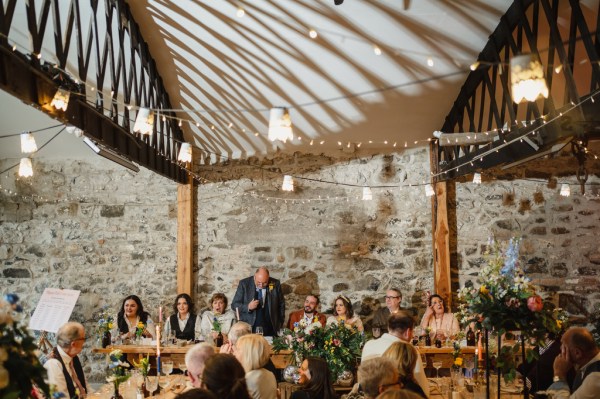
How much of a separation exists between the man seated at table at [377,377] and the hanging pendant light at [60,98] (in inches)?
106

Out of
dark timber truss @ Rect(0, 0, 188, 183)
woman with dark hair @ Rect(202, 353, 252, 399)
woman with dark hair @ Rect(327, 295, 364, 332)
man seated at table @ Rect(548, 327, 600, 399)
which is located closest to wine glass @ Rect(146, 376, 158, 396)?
woman with dark hair @ Rect(202, 353, 252, 399)

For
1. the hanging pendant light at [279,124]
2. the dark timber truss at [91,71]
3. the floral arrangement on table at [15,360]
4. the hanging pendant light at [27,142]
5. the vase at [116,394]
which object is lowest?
the vase at [116,394]

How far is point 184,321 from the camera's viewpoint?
26.9 feet

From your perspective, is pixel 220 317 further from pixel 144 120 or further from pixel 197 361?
pixel 197 361

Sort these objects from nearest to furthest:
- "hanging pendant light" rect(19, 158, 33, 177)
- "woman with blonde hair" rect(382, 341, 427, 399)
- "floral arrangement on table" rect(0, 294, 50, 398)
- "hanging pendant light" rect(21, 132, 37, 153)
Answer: "floral arrangement on table" rect(0, 294, 50, 398) < "woman with blonde hair" rect(382, 341, 427, 399) < "hanging pendant light" rect(21, 132, 37, 153) < "hanging pendant light" rect(19, 158, 33, 177)

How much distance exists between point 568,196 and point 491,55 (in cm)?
301

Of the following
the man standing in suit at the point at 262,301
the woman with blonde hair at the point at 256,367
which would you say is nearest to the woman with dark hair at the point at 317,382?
the woman with blonde hair at the point at 256,367

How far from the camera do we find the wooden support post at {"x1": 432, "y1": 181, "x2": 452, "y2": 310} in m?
8.82

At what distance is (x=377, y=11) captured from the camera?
21.4ft

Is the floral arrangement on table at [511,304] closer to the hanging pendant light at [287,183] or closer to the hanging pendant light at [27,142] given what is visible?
→ the hanging pendant light at [27,142]

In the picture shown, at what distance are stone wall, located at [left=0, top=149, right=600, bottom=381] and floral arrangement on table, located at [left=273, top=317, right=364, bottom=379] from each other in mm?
3148

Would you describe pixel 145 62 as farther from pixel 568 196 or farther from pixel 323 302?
pixel 568 196

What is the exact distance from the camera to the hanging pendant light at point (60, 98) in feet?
14.9

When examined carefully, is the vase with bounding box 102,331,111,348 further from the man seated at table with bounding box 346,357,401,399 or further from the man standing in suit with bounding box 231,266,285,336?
the man seated at table with bounding box 346,357,401,399
